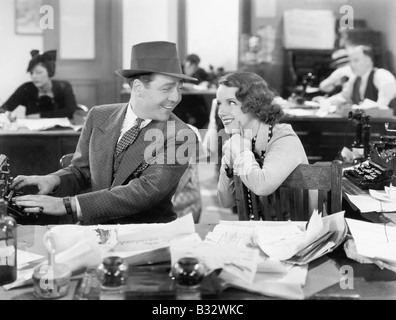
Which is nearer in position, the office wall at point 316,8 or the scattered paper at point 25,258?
the scattered paper at point 25,258

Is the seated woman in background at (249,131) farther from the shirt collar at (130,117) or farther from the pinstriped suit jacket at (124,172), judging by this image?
the shirt collar at (130,117)

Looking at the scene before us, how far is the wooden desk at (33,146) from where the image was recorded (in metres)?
3.97

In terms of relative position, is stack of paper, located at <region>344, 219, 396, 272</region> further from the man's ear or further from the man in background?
the man in background

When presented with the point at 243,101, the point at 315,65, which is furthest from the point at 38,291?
the point at 315,65

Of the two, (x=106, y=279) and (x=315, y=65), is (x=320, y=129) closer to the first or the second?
(x=315, y=65)

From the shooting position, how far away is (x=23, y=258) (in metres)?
1.56

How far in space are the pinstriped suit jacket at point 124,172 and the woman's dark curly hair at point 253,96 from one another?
0.84 ft

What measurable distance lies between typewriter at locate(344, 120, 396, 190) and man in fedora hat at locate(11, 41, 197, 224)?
80 centimetres

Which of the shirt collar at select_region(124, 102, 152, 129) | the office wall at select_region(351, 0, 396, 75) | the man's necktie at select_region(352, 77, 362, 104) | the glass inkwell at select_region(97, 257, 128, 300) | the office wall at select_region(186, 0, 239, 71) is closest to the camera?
the glass inkwell at select_region(97, 257, 128, 300)

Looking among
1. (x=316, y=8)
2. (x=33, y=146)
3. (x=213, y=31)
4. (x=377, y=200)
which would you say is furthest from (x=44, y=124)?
(x=213, y=31)

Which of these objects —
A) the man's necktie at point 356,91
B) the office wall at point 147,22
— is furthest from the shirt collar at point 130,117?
the office wall at point 147,22

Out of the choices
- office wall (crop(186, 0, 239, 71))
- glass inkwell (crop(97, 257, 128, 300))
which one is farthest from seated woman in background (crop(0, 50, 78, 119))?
office wall (crop(186, 0, 239, 71))

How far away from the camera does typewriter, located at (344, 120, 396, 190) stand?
246 centimetres

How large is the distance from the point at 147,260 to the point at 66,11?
266 inches
